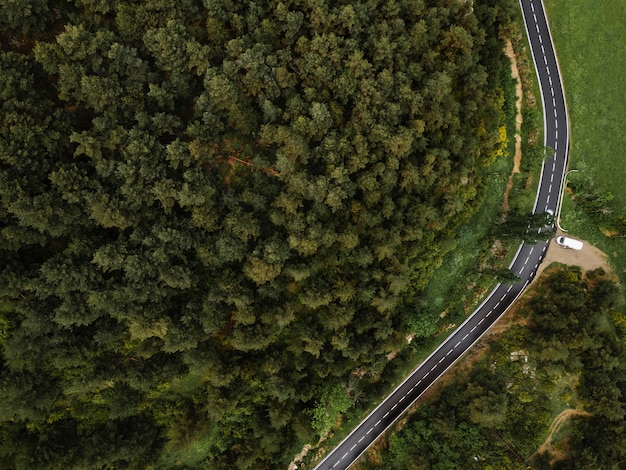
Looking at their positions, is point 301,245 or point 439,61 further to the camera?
point 439,61

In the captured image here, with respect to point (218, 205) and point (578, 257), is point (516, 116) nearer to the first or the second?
point (578, 257)

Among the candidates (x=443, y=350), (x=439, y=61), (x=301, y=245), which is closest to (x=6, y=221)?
(x=301, y=245)

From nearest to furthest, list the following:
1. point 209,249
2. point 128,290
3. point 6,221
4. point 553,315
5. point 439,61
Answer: point 6,221 < point 128,290 < point 209,249 < point 439,61 < point 553,315

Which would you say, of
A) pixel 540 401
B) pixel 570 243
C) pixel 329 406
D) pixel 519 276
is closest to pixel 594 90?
pixel 570 243

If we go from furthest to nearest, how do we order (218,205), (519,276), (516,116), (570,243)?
(519,276) → (570,243) → (516,116) → (218,205)

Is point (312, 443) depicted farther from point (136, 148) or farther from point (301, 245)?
point (136, 148)

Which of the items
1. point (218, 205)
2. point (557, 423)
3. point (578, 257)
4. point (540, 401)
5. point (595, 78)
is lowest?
point (557, 423)

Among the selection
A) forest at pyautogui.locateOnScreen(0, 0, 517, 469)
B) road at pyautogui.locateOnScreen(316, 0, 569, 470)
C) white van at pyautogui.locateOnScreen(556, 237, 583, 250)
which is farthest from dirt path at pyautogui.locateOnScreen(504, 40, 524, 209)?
white van at pyautogui.locateOnScreen(556, 237, 583, 250)
